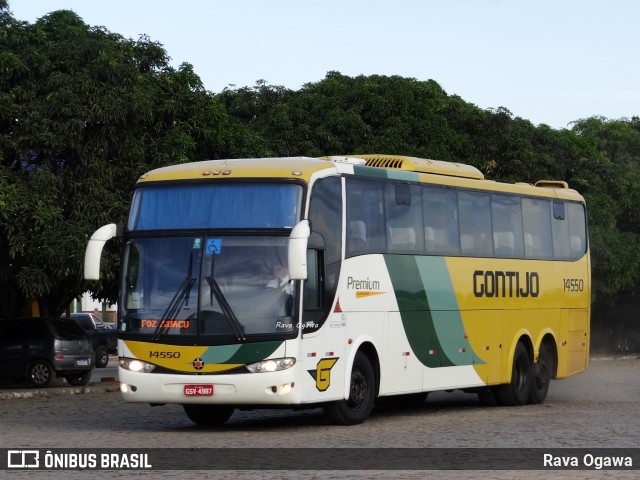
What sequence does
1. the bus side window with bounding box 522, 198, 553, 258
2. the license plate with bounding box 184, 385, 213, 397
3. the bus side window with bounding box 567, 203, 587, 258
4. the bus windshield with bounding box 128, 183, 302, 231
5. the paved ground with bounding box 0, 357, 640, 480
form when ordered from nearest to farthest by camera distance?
the paved ground with bounding box 0, 357, 640, 480 < the license plate with bounding box 184, 385, 213, 397 < the bus windshield with bounding box 128, 183, 302, 231 < the bus side window with bounding box 522, 198, 553, 258 < the bus side window with bounding box 567, 203, 587, 258

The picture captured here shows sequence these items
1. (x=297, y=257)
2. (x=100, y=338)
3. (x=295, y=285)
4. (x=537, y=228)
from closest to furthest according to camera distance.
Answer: (x=297, y=257)
(x=295, y=285)
(x=537, y=228)
(x=100, y=338)

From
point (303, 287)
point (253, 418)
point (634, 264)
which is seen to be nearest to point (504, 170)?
point (634, 264)

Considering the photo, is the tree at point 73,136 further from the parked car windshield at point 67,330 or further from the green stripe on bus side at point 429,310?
the green stripe on bus side at point 429,310

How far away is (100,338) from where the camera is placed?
46.3 m

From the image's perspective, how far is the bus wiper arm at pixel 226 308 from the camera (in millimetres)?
17359

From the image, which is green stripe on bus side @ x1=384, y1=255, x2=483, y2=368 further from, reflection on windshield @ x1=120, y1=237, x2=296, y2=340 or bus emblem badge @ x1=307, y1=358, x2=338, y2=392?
reflection on windshield @ x1=120, y1=237, x2=296, y2=340

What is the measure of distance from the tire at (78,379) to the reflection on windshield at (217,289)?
1508cm

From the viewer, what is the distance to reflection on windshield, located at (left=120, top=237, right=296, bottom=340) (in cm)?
1745

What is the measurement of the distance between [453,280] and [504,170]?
77.5 feet

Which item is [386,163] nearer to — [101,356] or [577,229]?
[577,229]

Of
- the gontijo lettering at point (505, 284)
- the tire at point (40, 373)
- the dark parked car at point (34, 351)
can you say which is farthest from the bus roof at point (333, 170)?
the tire at point (40, 373)

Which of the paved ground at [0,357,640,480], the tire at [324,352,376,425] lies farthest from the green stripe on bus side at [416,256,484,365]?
the tire at [324,352,376,425]

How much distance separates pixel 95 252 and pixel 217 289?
5.72 ft

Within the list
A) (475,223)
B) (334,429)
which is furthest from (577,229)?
(334,429)
